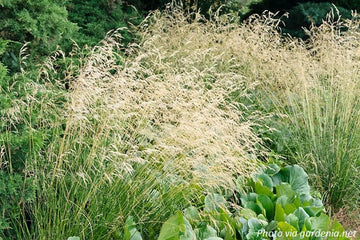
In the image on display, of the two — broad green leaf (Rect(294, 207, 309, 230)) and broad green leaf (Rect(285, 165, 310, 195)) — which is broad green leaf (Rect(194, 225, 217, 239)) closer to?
broad green leaf (Rect(294, 207, 309, 230))

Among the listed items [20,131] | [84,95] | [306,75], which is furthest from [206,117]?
[306,75]

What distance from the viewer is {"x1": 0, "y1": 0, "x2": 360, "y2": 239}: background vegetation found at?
2.87 metres

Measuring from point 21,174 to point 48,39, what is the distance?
1268mm

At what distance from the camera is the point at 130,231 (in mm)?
2736

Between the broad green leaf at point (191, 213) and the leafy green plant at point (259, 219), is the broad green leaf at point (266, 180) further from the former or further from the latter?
the broad green leaf at point (191, 213)

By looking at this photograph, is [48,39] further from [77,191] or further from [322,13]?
[322,13]

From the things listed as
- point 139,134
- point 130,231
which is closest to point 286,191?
point 139,134

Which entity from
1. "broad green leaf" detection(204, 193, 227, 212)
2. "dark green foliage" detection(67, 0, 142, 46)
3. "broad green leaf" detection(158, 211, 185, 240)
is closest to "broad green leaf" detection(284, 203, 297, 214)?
"broad green leaf" detection(204, 193, 227, 212)

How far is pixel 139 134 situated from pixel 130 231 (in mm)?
753

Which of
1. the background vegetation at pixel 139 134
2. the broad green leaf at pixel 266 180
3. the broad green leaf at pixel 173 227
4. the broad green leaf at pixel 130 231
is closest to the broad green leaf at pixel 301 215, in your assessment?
the background vegetation at pixel 139 134

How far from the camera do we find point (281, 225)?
2.94 metres

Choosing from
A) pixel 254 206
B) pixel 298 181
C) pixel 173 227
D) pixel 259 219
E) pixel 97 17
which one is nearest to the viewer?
pixel 173 227

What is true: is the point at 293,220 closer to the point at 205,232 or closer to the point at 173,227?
the point at 205,232

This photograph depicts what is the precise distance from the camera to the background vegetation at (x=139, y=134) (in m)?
2.87
